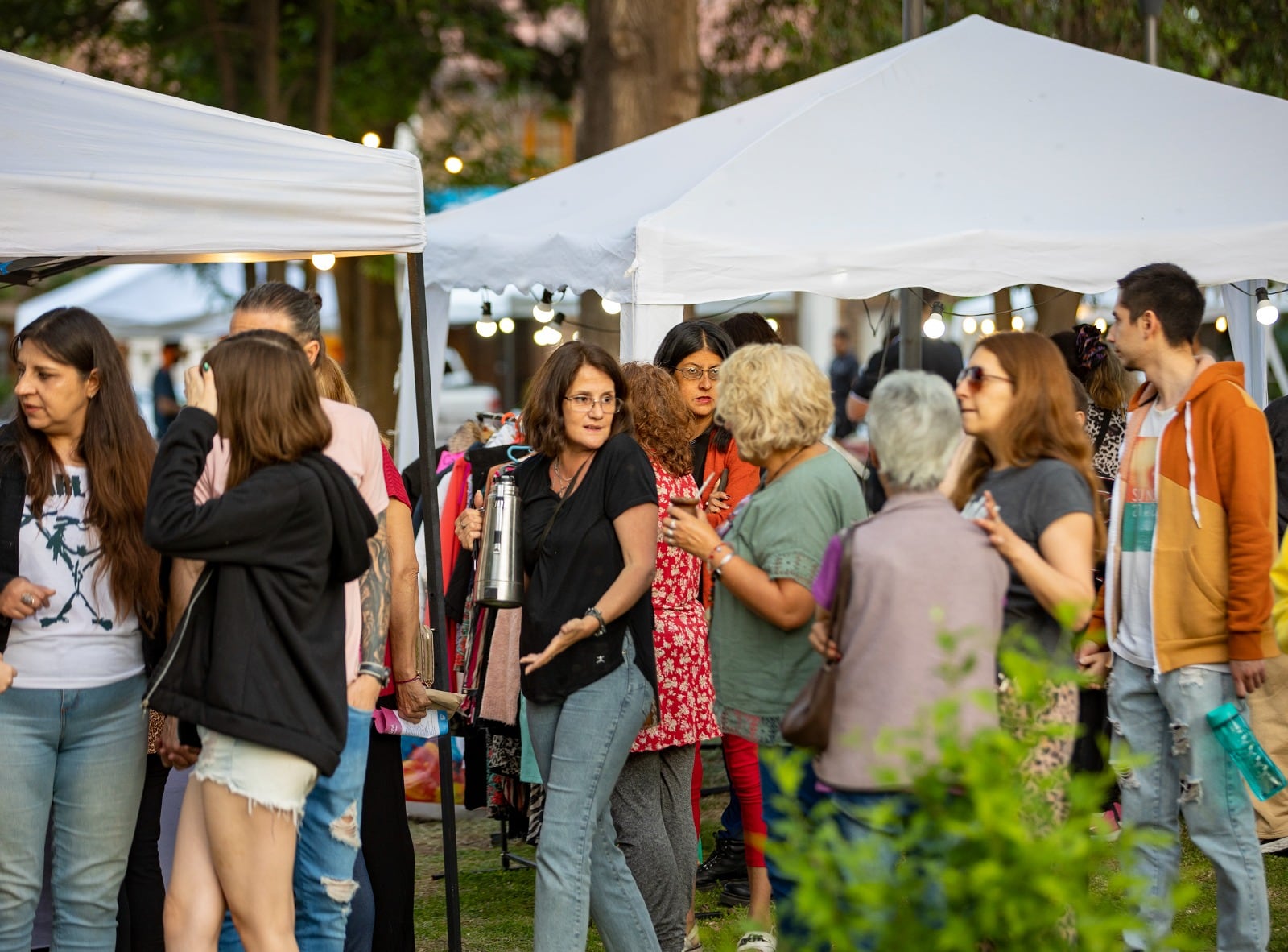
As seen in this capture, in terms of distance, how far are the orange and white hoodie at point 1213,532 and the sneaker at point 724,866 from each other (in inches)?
84.0

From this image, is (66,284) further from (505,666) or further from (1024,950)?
(1024,950)

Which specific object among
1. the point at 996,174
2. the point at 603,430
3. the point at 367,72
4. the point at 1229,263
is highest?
the point at 367,72

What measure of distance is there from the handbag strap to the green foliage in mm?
656

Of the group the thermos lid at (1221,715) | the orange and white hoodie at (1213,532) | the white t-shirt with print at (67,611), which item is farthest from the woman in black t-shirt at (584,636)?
the thermos lid at (1221,715)

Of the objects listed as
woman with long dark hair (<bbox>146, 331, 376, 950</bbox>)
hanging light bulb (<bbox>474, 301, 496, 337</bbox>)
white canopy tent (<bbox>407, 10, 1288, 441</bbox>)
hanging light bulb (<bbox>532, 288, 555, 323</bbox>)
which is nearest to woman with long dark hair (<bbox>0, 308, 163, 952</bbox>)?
woman with long dark hair (<bbox>146, 331, 376, 950</bbox>)

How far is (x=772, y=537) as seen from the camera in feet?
10.6

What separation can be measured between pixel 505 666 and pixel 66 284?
25.5 meters

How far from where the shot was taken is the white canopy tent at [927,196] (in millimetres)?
5082

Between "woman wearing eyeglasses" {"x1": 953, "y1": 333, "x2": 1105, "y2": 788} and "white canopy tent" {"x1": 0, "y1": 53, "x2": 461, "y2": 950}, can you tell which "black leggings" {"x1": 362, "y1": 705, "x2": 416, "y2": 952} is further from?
"woman wearing eyeglasses" {"x1": 953, "y1": 333, "x2": 1105, "y2": 788}

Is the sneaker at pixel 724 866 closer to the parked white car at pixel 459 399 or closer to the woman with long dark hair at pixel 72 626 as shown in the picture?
the woman with long dark hair at pixel 72 626

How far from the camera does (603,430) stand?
380cm

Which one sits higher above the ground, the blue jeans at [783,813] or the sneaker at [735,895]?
the blue jeans at [783,813]

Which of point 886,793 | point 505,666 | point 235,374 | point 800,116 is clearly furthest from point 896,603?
point 800,116

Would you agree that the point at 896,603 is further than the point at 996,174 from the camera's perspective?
No
